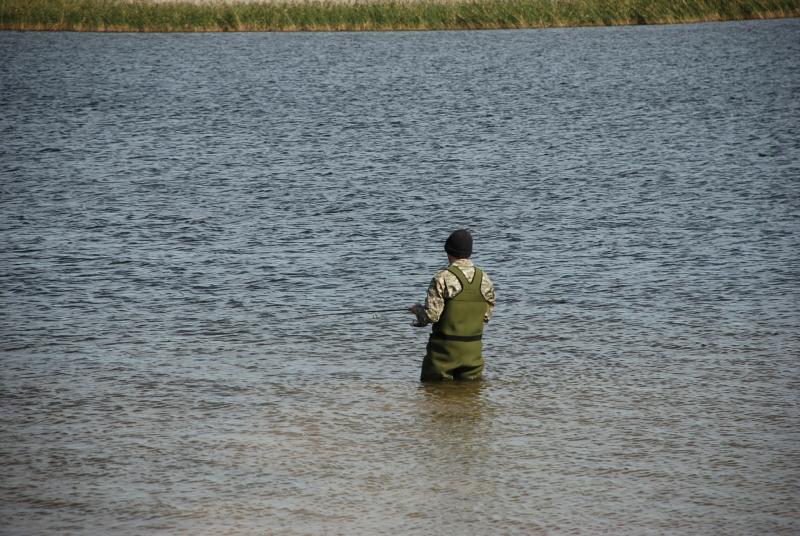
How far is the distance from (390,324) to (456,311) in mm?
3416

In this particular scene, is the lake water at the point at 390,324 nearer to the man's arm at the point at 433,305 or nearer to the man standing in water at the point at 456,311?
the man standing in water at the point at 456,311

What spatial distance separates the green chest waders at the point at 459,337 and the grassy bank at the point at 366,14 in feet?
151

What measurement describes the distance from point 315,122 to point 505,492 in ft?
94.6

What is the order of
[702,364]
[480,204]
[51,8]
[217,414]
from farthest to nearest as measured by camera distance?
[51,8], [480,204], [702,364], [217,414]

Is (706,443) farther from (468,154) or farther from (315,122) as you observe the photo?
(315,122)

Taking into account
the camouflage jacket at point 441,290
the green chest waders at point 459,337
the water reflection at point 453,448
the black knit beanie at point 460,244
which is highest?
the black knit beanie at point 460,244

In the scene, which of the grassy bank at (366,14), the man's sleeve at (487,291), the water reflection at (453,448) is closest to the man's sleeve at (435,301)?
the man's sleeve at (487,291)

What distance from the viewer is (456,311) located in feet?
36.3

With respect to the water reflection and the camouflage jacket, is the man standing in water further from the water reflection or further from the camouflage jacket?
the water reflection

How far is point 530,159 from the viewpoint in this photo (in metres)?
29.3

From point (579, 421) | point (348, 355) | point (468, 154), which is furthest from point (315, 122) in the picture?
point (579, 421)

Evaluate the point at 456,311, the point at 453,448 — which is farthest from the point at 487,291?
the point at 453,448

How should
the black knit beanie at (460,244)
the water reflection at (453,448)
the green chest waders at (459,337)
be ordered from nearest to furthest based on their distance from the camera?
1. the water reflection at (453,448)
2. the black knit beanie at (460,244)
3. the green chest waders at (459,337)

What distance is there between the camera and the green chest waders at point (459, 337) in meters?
11.1
